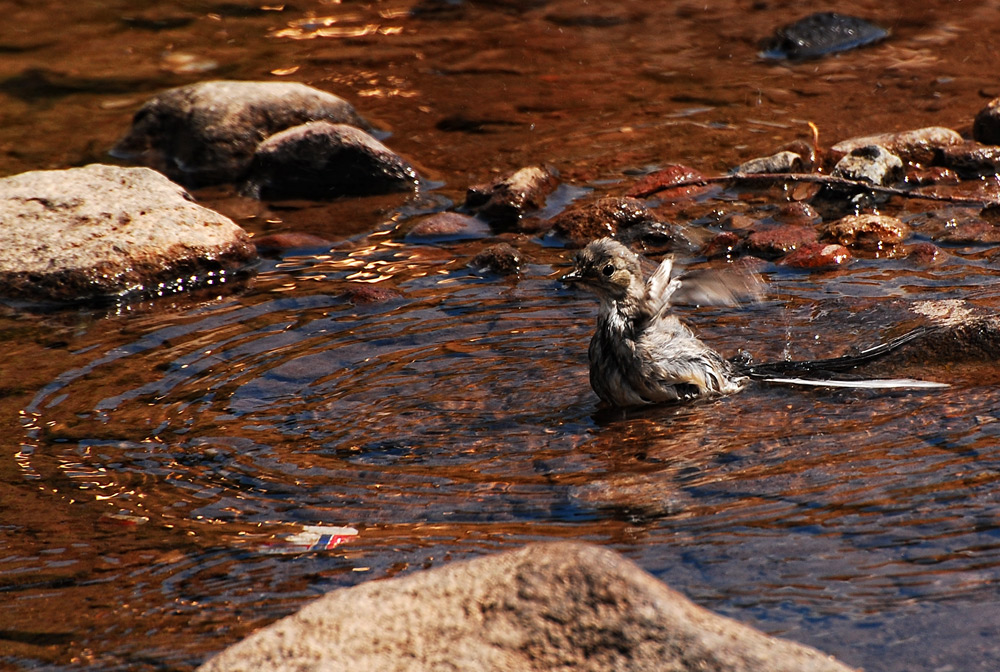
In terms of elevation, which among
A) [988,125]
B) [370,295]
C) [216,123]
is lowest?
[370,295]

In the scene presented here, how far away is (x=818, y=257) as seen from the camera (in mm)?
8461

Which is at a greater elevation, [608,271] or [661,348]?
[608,271]

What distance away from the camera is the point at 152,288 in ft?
29.9

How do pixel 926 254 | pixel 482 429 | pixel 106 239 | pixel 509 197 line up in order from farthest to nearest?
pixel 509 197 < pixel 106 239 < pixel 926 254 < pixel 482 429

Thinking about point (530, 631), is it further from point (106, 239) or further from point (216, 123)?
point (216, 123)

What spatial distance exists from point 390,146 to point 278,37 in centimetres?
428

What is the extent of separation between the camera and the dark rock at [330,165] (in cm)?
1094

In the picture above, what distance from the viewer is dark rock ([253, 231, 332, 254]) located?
9797 mm

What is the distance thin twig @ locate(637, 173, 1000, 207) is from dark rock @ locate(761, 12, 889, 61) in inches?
162

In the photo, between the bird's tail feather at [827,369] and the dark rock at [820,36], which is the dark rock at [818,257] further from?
the dark rock at [820,36]

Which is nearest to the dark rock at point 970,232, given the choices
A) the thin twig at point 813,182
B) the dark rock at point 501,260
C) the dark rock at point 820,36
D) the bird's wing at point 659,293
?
the thin twig at point 813,182

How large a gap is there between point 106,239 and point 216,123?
2867 mm

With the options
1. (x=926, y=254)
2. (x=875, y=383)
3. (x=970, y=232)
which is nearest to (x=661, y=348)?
(x=875, y=383)

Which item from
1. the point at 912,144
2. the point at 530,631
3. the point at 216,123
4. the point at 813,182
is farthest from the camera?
the point at 216,123
